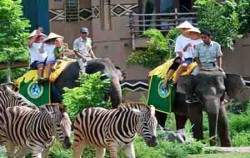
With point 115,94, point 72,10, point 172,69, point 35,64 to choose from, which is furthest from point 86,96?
point 72,10

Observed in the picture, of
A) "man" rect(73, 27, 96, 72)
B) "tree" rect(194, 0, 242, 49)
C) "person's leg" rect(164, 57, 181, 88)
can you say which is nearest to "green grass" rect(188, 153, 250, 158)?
"person's leg" rect(164, 57, 181, 88)

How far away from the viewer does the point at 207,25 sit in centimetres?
2608

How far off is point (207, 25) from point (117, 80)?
282 inches

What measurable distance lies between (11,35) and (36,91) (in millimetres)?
2172

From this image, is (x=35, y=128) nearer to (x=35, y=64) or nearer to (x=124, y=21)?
(x=35, y=64)

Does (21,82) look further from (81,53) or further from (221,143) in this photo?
(221,143)

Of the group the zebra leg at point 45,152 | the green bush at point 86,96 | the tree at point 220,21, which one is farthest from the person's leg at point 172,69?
the tree at point 220,21

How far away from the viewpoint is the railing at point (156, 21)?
28.1 meters

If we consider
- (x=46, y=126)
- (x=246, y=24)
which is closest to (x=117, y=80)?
(x=46, y=126)

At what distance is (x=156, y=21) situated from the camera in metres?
28.7

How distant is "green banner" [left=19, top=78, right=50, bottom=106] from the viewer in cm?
2053

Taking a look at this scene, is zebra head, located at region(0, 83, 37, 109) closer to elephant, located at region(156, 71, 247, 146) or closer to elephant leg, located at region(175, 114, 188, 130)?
elephant, located at region(156, 71, 247, 146)

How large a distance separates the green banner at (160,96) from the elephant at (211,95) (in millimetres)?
549

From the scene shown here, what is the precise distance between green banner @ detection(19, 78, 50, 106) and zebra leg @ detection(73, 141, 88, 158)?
21.1ft
